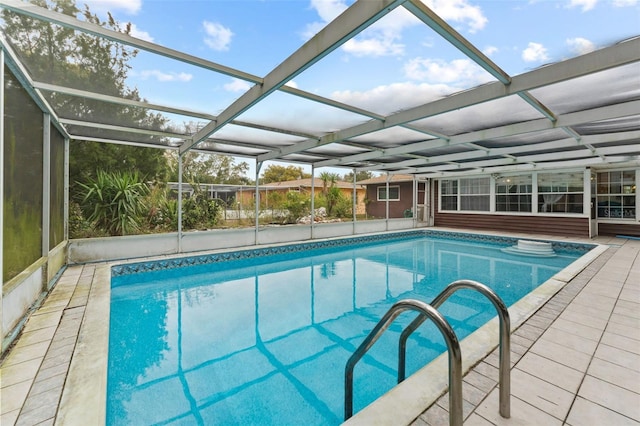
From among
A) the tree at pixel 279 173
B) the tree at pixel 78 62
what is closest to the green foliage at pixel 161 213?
the tree at pixel 78 62

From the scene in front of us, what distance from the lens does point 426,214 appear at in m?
14.5

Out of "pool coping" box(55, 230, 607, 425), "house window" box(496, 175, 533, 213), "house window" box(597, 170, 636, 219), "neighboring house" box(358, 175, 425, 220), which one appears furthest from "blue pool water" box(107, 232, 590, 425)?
"neighboring house" box(358, 175, 425, 220)

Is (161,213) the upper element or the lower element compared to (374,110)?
lower

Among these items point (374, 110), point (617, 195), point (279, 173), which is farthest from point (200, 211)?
point (279, 173)

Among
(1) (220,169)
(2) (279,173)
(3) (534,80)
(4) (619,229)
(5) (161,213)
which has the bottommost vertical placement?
(4) (619,229)

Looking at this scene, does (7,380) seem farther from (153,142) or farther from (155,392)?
(153,142)

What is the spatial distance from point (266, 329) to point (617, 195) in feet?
43.1

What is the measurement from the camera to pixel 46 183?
415 centimetres

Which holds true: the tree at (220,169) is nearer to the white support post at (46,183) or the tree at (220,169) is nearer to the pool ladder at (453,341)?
the white support post at (46,183)

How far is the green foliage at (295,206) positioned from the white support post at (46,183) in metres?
9.41

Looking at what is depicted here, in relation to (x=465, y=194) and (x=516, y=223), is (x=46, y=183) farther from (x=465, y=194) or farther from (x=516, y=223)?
(x=516, y=223)

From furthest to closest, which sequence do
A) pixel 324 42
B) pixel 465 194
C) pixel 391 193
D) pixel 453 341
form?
1. pixel 391 193
2. pixel 465 194
3. pixel 324 42
4. pixel 453 341

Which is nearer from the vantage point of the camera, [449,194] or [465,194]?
[465,194]

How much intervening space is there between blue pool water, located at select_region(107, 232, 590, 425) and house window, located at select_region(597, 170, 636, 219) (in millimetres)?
4717
